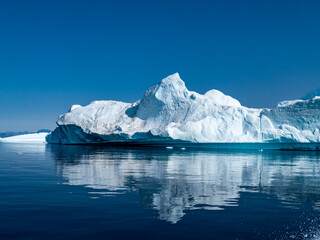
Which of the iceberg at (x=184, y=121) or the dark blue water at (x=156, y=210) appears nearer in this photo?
the dark blue water at (x=156, y=210)

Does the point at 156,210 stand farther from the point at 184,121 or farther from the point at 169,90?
the point at 169,90

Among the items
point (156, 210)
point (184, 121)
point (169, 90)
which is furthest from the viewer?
point (169, 90)

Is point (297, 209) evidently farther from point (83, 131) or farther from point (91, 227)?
point (83, 131)

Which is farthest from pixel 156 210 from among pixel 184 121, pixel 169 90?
pixel 169 90

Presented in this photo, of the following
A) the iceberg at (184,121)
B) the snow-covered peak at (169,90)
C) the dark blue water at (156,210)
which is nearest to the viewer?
the dark blue water at (156,210)

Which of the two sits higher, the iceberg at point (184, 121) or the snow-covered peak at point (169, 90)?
the snow-covered peak at point (169, 90)

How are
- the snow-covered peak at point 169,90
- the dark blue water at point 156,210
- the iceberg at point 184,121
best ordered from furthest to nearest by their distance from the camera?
1. the snow-covered peak at point 169,90
2. the iceberg at point 184,121
3. the dark blue water at point 156,210

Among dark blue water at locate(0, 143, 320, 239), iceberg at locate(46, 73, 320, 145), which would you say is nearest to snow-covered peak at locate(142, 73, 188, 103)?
iceberg at locate(46, 73, 320, 145)

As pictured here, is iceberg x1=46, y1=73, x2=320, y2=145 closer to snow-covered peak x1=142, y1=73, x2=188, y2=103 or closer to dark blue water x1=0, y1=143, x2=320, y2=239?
snow-covered peak x1=142, y1=73, x2=188, y2=103

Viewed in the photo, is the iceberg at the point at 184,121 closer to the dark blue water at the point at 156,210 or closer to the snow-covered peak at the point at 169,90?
the snow-covered peak at the point at 169,90

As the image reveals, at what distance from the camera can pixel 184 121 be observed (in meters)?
40.3

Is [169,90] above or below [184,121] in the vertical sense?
above

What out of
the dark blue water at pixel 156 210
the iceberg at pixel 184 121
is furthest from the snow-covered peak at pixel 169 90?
the dark blue water at pixel 156 210

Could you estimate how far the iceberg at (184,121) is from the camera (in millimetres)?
34562
